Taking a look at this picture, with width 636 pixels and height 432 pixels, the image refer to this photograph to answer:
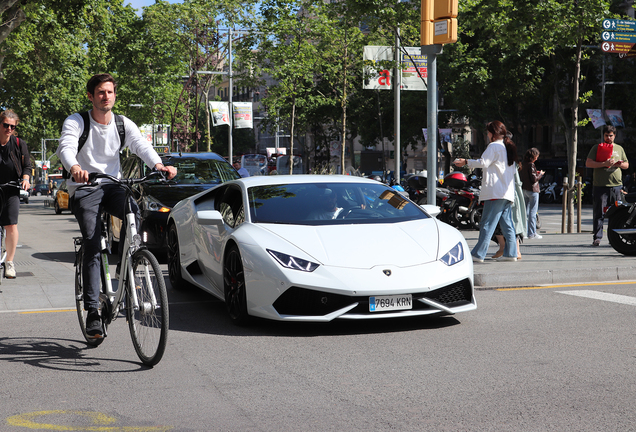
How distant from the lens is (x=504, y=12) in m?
17.7

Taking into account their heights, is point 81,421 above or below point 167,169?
below

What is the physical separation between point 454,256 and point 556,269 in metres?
3.47

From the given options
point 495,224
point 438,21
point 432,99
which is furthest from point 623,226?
point 438,21

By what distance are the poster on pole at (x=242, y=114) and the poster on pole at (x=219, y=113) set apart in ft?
3.03

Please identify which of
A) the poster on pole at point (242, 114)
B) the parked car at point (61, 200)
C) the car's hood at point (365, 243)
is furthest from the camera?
the poster on pole at point (242, 114)

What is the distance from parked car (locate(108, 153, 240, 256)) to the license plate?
524 cm

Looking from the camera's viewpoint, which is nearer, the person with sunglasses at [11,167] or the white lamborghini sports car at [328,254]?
the white lamborghini sports car at [328,254]

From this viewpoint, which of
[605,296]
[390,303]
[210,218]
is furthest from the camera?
[605,296]

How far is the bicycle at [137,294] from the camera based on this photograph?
202 inches

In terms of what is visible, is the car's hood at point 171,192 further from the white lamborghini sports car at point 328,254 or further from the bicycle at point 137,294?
the bicycle at point 137,294

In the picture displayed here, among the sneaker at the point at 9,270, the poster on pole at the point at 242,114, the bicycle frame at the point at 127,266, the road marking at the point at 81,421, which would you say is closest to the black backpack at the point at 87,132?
the bicycle frame at the point at 127,266

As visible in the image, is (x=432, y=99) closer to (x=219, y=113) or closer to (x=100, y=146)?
(x=100, y=146)

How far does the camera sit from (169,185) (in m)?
12.7

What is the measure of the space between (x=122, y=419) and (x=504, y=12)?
50.3 feet
